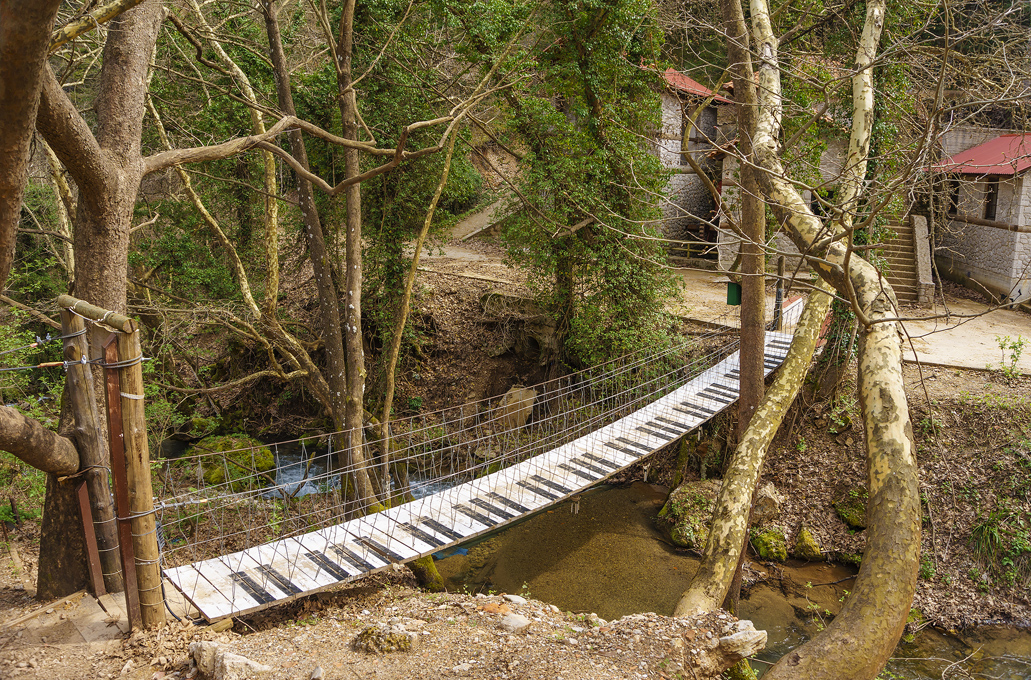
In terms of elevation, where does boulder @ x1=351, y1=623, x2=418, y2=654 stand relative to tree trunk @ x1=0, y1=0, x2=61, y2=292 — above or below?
below

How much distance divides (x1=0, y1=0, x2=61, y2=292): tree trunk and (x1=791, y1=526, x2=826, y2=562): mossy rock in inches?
321

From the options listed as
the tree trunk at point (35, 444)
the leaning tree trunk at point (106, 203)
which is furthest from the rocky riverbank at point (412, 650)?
the tree trunk at point (35, 444)

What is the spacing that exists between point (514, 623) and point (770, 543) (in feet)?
15.6

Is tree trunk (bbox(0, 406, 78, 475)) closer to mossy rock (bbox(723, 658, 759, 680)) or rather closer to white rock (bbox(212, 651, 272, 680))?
white rock (bbox(212, 651, 272, 680))

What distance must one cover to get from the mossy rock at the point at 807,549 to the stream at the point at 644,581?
13cm

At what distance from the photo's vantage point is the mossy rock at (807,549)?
778 cm

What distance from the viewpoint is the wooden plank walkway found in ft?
14.9

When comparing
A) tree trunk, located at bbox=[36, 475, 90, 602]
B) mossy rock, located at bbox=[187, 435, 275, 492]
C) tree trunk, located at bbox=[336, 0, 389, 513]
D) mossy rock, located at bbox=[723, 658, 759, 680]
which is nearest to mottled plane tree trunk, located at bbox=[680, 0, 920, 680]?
mossy rock, located at bbox=[723, 658, 759, 680]

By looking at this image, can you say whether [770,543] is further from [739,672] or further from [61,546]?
[61,546]

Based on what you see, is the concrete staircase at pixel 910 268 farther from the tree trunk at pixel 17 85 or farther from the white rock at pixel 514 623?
the tree trunk at pixel 17 85

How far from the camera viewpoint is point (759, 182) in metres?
5.16

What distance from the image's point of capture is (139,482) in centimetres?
388

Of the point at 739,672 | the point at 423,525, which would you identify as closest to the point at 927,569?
the point at 739,672

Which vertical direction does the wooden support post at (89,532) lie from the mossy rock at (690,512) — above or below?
above
